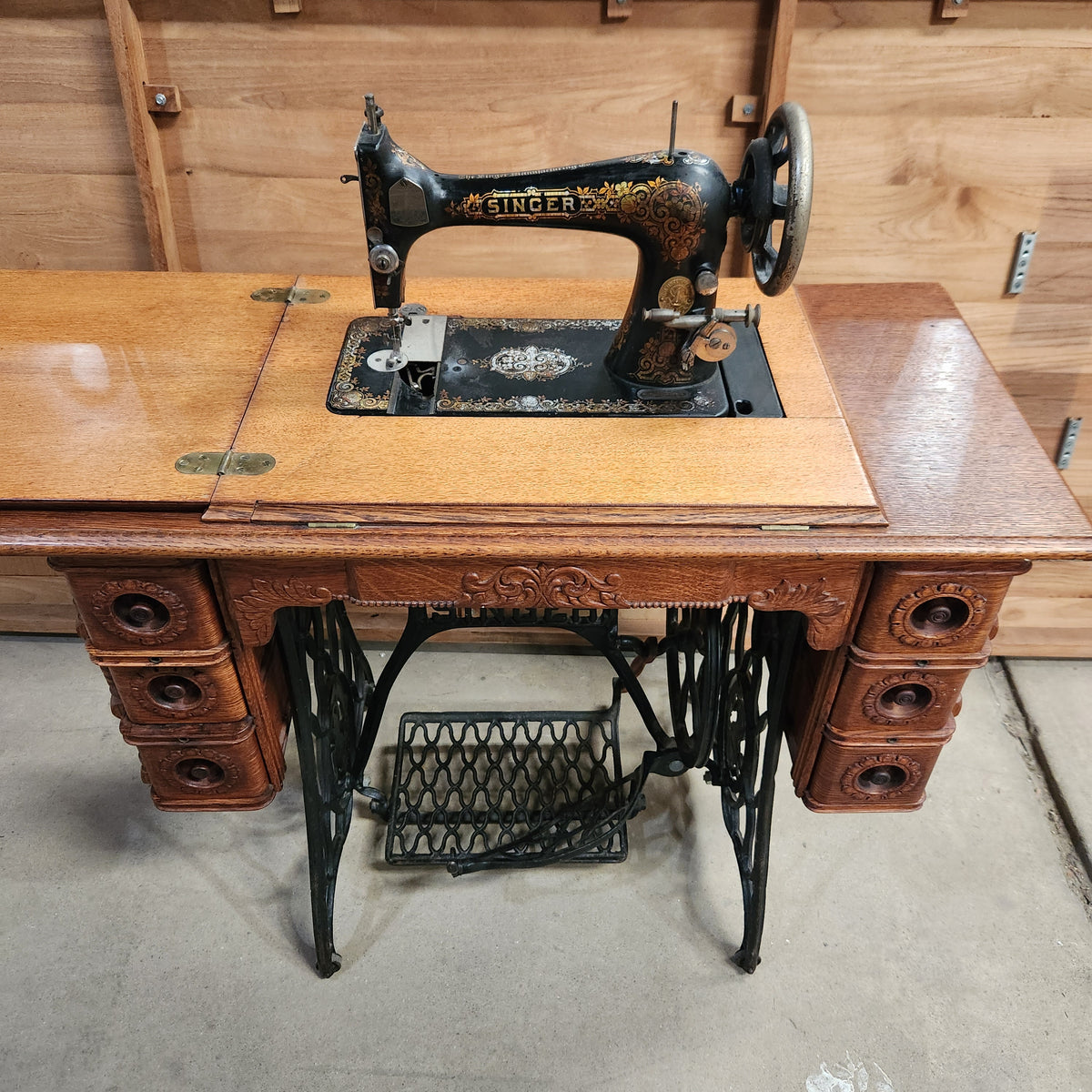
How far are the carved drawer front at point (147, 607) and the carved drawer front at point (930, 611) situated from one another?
2.83ft

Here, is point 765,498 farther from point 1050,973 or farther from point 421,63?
point 1050,973

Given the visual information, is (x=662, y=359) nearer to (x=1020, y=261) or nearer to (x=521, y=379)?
(x=521, y=379)

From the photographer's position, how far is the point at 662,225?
4.09 feet

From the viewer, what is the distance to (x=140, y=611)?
123 cm

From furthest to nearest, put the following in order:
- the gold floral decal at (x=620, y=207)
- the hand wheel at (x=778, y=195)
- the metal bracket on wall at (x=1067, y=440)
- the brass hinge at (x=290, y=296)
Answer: the metal bracket on wall at (x=1067, y=440) < the brass hinge at (x=290, y=296) < the gold floral decal at (x=620, y=207) < the hand wheel at (x=778, y=195)

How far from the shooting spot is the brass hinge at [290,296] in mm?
1576

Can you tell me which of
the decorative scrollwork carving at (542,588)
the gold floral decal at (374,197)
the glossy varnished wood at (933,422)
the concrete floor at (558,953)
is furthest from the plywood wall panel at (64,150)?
the glossy varnished wood at (933,422)

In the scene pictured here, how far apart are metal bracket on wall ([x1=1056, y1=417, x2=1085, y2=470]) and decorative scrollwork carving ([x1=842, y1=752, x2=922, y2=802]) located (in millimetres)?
1056

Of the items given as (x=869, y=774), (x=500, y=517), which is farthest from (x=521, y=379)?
(x=869, y=774)

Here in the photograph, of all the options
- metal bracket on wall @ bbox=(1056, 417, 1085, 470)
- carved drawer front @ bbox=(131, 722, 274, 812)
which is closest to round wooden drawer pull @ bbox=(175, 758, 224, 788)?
carved drawer front @ bbox=(131, 722, 274, 812)

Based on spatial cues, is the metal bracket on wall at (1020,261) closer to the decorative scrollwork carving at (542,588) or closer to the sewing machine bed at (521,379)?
the sewing machine bed at (521,379)

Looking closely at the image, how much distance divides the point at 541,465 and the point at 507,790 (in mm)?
1045

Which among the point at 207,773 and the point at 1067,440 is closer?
the point at 207,773

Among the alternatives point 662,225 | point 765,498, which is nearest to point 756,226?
point 662,225
